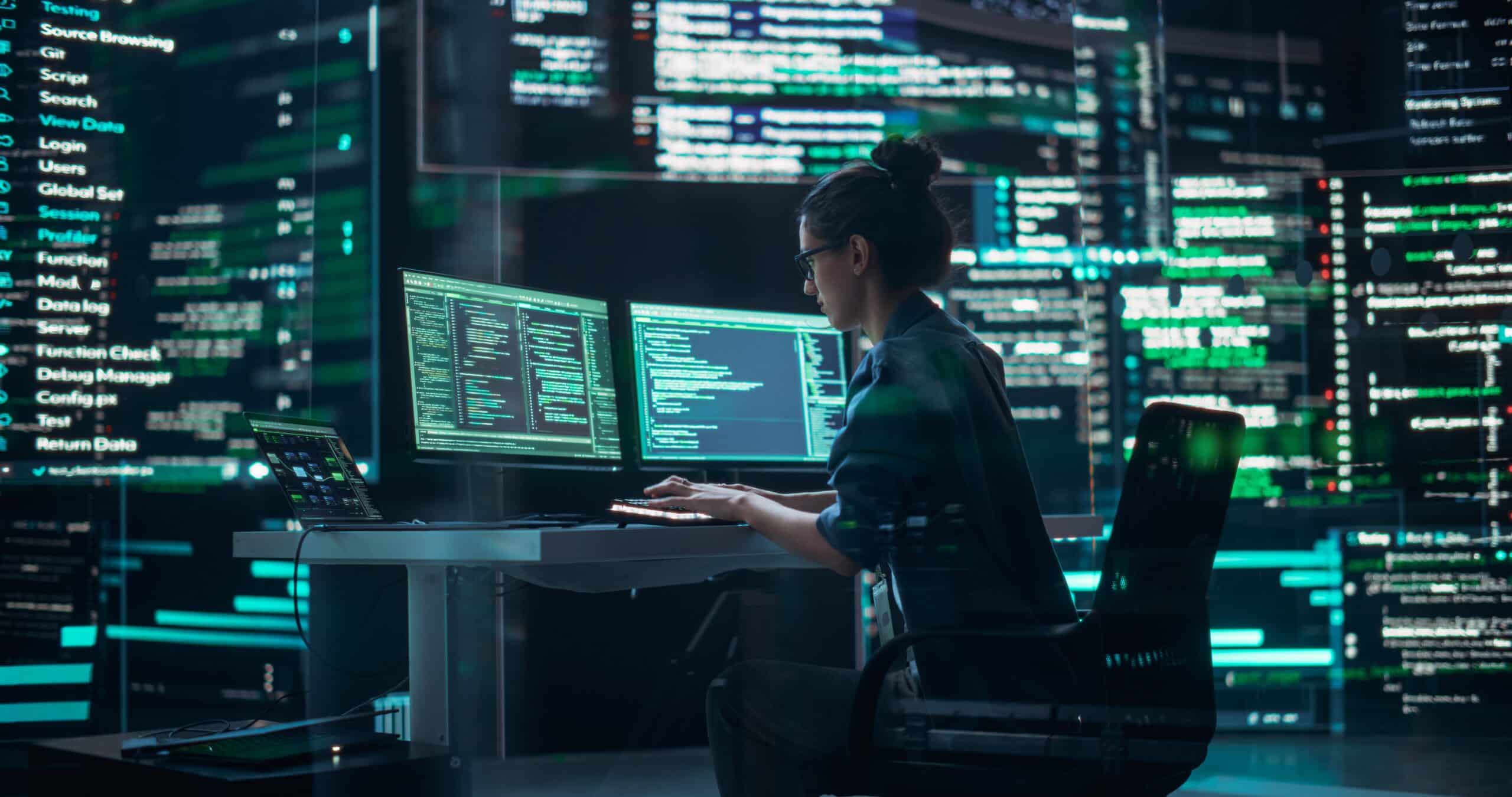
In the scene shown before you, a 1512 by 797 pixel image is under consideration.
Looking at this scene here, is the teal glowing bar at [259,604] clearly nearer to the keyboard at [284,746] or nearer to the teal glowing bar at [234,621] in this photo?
the teal glowing bar at [234,621]

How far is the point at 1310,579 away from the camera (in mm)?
3193

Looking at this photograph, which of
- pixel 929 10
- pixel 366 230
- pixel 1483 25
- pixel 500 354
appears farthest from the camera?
pixel 929 10

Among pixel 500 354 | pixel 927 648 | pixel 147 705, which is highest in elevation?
pixel 500 354

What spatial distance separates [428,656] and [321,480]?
1.12 feet

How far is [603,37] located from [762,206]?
654 mm

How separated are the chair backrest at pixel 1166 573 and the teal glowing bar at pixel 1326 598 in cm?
197

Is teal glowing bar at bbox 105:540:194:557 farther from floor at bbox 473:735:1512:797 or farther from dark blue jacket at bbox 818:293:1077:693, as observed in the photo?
dark blue jacket at bbox 818:293:1077:693

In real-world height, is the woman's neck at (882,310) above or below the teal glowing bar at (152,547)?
above

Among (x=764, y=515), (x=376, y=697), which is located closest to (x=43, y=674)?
(x=376, y=697)

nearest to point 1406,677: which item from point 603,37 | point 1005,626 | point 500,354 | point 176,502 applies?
point 1005,626

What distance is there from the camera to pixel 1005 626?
1.33 metres

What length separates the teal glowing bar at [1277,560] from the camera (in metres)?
3.16

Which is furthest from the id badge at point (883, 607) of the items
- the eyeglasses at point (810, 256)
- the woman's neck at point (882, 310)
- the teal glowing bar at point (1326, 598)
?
the teal glowing bar at point (1326, 598)

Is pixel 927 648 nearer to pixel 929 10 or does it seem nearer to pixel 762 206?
pixel 762 206
